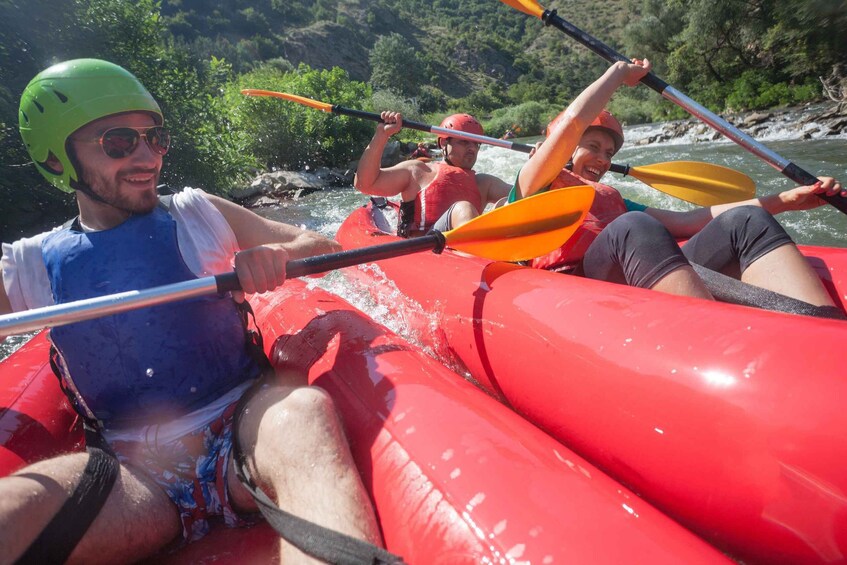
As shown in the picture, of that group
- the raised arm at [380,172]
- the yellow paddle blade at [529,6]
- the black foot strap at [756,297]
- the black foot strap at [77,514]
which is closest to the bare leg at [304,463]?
the black foot strap at [77,514]

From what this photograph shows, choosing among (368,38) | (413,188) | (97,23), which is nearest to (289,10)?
(368,38)

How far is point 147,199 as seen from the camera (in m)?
1.46

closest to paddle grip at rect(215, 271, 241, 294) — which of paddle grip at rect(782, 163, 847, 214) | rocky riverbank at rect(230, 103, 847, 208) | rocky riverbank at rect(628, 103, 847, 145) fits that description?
paddle grip at rect(782, 163, 847, 214)

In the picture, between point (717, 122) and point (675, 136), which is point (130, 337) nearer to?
point (717, 122)

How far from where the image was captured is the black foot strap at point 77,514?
3.23 ft

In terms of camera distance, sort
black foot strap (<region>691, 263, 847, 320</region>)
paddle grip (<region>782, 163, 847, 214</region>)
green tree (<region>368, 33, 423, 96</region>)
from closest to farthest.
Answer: black foot strap (<region>691, 263, 847, 320</region>)
paddle grip (<region>782, 163, 847, 214</region>)
green tree (<region>368, 33, 423, 96</region>)

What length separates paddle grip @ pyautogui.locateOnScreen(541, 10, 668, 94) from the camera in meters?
2.79

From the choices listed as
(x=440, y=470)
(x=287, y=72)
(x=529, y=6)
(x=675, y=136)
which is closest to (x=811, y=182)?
(x=529, y=6)

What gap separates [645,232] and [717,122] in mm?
1363

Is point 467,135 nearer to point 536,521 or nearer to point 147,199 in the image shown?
point 147,199

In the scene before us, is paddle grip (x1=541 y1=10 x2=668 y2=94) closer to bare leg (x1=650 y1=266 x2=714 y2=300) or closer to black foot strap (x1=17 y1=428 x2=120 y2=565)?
bare leg (x1=650 y1=266 x2=714 y2=300)

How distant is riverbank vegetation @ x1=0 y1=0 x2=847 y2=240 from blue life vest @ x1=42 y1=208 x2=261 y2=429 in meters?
6.32

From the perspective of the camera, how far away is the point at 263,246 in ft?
4.57

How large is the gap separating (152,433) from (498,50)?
281 feet
